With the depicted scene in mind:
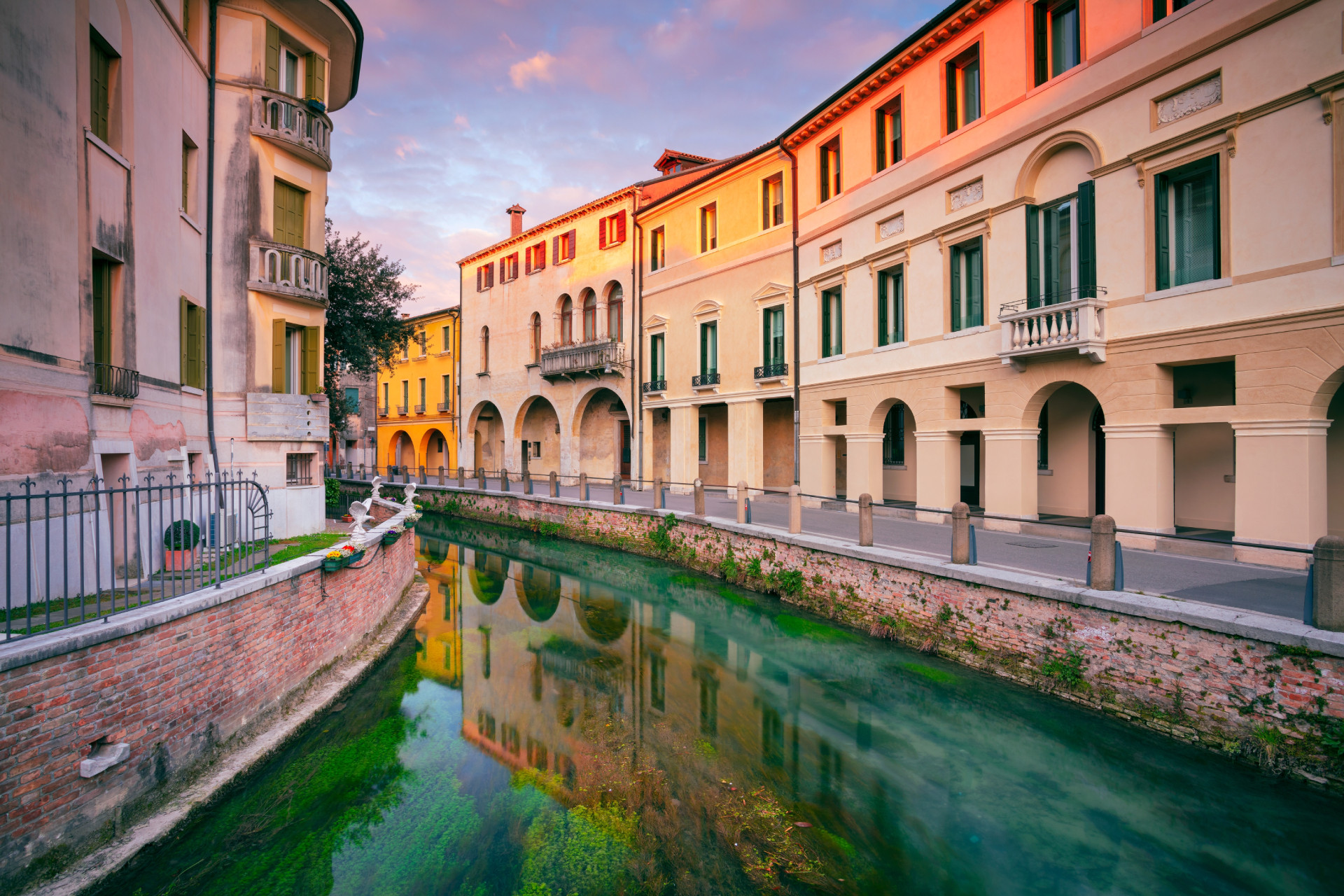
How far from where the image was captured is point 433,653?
1032 cm

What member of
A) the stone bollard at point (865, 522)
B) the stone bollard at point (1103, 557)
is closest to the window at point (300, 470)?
the stone bollard at point (865, 522)

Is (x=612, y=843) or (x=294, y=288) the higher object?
(x=294, y=288)

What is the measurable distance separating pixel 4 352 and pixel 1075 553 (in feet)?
41.9

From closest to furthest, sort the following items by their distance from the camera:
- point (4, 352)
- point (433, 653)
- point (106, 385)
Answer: point (4, 352)
point (106, 385)
point (433, 653)

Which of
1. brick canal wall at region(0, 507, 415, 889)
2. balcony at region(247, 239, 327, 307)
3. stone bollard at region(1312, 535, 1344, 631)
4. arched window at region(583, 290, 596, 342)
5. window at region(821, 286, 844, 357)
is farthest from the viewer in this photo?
arched window at region(583, 290, 596, 342)

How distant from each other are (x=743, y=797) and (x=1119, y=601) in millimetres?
4454

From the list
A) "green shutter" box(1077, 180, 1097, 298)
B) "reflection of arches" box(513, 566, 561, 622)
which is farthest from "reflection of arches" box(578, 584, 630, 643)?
"green shutter" box(1077, 180, 1097, 298)

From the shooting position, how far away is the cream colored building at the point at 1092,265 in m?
8.38

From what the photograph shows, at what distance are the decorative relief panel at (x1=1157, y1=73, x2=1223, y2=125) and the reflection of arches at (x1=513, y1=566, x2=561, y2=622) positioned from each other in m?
13.6

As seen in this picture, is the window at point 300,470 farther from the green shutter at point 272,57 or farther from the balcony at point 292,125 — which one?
the green shutter at point 272,57

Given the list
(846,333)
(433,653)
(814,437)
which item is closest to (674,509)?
(814,437)

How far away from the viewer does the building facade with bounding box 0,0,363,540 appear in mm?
5855

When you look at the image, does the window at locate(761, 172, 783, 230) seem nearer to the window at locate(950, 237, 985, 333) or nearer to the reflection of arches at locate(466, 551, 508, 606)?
the window at locate(950, 237, 985, 333)

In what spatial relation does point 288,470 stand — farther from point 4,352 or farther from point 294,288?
point 4,352
